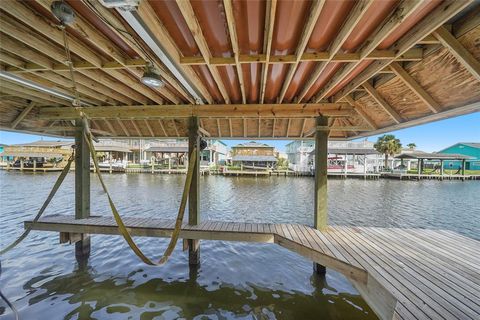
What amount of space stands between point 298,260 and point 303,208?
236 inches

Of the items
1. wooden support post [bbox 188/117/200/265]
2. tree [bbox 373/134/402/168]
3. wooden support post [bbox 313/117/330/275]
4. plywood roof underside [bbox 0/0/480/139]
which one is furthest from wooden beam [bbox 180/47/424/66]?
tree [bbox 373/134/402/168]

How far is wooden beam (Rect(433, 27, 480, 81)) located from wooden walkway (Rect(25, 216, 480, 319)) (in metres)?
2.60

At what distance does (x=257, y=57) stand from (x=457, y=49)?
2127 mm

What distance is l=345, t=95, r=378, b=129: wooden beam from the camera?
4.22 m

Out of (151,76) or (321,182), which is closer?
(151,76)

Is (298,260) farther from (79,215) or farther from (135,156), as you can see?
(135,156)

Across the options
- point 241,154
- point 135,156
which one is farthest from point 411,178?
point 135,156

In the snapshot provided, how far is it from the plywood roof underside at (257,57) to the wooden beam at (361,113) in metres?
0.02

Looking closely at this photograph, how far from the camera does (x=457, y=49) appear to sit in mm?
2184

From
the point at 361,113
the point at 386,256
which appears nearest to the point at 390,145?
the point at 361,113

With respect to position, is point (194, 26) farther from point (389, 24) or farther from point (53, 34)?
point (389, 24)

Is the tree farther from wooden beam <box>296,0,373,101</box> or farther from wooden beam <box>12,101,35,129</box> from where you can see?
wooden beam <box>12,101,35,129</box>

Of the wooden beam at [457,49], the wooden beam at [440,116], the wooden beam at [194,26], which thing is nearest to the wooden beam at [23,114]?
the wooden beam at [194,26]

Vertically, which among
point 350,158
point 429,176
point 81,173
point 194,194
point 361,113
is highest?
point 361,113
